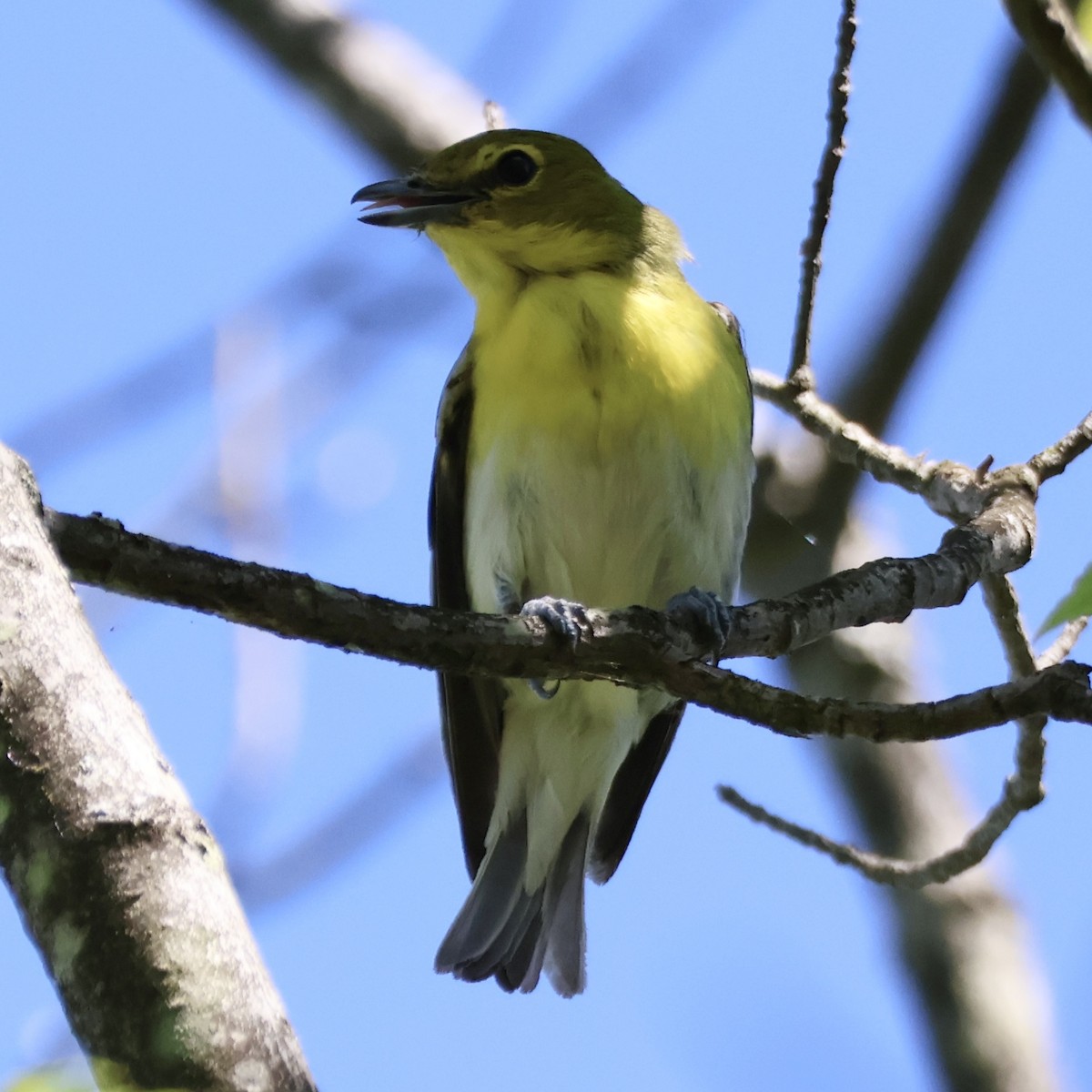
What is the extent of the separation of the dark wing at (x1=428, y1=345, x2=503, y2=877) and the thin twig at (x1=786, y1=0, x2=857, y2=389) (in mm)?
1524

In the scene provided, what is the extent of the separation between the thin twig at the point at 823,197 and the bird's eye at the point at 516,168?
1.74 metres

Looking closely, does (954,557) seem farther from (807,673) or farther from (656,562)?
(807,673)

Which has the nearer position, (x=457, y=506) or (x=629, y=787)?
(x=457, y=506)

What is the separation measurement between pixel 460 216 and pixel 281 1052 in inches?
168

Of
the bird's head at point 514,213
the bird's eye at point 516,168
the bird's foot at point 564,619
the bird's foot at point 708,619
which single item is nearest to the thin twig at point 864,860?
the bird's foot at point 708,619

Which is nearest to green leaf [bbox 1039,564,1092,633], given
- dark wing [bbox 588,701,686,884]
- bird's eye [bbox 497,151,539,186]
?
dark wing [bbox 588,701,686,884]

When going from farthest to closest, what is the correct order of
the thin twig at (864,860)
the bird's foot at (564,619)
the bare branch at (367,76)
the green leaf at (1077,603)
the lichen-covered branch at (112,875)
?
the bare branch at (367,76), the thin twig at (864,860), the bird's foot at (564,619), the green leaf at (1077,603), the lichen-covered branch at (112,875)

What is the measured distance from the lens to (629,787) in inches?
251

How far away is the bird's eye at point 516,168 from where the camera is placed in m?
5.95

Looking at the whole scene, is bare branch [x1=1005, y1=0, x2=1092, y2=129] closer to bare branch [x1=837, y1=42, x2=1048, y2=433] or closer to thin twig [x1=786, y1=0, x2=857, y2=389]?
thin twig [x1=786, y1=0, x2=857, y2=389]

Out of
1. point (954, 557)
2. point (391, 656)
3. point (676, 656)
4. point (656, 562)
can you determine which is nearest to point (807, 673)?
point (656, 562)

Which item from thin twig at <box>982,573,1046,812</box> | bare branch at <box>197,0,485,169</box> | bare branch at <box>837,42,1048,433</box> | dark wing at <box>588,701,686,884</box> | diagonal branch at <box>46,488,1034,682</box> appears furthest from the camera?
bare branch at <box>197,0,485,169</box>

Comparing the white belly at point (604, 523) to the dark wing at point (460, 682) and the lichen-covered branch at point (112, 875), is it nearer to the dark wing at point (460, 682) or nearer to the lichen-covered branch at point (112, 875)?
the dark wing at point (460, 682)

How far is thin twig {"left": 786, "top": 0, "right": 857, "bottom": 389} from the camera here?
13.2 ft
